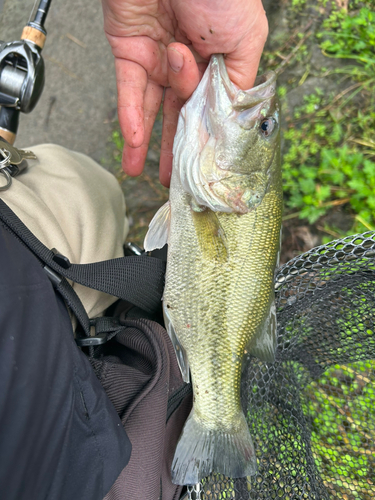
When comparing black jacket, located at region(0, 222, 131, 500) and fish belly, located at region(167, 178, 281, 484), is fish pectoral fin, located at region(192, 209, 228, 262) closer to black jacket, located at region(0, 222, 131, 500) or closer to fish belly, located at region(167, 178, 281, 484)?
fish belly, located at region(167, 178, 281, 484)

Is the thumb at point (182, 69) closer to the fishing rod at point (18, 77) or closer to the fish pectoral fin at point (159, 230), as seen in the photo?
the fish pectoral fin at point (159, 230)

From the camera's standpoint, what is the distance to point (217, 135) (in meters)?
1.70

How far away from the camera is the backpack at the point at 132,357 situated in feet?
4.88

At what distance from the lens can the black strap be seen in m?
1.41

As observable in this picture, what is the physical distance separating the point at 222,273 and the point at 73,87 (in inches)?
94.4

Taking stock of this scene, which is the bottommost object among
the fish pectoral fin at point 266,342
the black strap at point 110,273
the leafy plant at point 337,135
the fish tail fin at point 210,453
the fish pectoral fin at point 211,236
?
the fish tail fin at point 210,453

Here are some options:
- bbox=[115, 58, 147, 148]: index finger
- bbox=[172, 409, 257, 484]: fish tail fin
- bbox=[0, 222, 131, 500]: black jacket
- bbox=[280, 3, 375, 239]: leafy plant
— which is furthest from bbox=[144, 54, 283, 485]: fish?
bbox=[280, 3, 375, 239]: leafy plant

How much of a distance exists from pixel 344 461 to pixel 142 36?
2780 mm

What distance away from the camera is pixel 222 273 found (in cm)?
179

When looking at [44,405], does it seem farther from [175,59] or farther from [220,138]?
[175,59]

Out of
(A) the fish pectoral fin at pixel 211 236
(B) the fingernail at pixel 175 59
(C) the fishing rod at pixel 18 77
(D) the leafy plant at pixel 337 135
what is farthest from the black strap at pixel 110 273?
(D) the leafy plant at pixel 337 135

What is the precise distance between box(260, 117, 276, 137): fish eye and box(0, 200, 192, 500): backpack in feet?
2.94

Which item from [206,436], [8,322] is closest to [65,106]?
[8,322]

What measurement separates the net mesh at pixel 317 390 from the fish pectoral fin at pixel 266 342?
0.12 m
